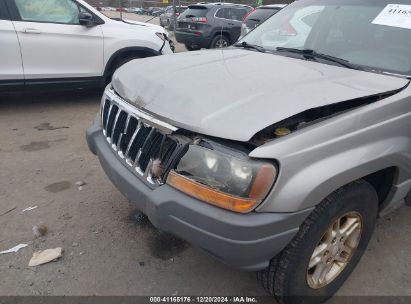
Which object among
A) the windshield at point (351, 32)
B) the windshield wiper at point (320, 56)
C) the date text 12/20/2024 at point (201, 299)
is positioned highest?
the windshield at point (351, 32)

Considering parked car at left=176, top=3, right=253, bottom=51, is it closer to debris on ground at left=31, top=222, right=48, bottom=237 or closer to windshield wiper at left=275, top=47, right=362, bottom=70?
windshield wiper at left=275, top=47, right=362, bottom=70

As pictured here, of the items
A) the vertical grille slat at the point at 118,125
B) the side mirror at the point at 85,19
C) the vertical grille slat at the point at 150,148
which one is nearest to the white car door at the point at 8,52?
the side mirror at the point at 85,19

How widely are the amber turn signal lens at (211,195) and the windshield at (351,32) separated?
4.81ft

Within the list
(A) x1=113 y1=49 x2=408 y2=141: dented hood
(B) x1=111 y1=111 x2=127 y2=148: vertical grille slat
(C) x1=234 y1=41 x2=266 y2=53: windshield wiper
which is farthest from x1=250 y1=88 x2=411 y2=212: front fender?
(C) x1=234 y1=41 x2=266 y2=53: windshield wiper

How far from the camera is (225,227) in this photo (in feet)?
5.91

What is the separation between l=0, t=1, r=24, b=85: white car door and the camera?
531cm

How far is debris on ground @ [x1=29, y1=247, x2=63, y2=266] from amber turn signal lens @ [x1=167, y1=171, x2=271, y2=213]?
123 cm

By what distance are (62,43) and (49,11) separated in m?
0.50

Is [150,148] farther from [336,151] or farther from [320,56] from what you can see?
[320,56]

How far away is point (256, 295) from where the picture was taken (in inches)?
97.0

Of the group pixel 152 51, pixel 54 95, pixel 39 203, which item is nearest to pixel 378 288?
pixel 39 203

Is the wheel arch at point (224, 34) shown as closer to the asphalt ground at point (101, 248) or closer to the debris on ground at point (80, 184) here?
the asphalt ground at point (101, 248)

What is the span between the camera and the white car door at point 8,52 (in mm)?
5309

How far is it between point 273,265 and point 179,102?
1006 mm
